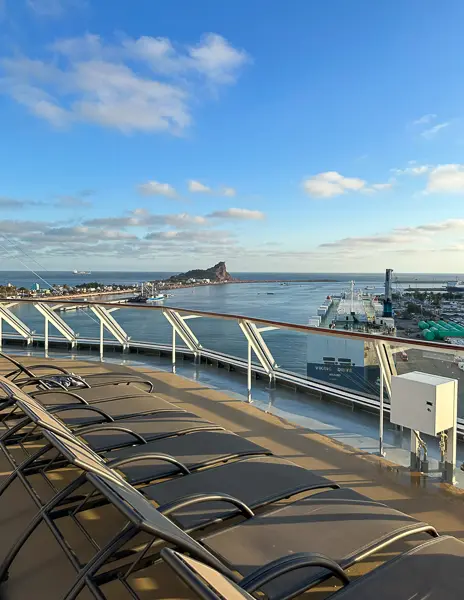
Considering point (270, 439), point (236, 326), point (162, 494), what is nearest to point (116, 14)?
point (236, 326)

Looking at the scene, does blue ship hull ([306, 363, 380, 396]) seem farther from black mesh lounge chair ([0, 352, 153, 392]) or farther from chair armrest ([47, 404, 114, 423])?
chair armrest ([47, 404, 114, 423])

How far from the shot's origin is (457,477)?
258 centimetres

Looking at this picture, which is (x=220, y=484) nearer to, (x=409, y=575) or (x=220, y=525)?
(x=220, y=525)

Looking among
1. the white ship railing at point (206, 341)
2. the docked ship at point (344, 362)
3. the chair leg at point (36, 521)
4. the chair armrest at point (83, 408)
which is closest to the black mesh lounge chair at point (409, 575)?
the chair leg at point (36, 521)

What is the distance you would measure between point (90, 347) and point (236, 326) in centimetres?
377

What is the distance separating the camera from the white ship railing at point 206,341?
123 inches

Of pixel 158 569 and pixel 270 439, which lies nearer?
pixel 158 569

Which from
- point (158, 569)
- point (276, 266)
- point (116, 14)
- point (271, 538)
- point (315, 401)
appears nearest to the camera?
point (271, 538)

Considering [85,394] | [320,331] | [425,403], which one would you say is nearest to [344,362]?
[320,331]

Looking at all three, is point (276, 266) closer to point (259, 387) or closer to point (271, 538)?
point (259, 387)

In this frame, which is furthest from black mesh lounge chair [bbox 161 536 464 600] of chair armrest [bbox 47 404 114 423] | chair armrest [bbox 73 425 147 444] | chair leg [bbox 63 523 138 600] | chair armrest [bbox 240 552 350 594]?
chair armrest [bbox 47 404 114 423]

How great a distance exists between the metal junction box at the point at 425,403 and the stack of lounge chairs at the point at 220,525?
37.8 inches

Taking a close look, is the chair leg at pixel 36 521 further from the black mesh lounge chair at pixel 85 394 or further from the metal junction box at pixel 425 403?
the metal junction box at pixel 425 403

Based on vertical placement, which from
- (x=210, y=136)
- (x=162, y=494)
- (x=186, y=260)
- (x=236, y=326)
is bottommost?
(x=162, y=494)
